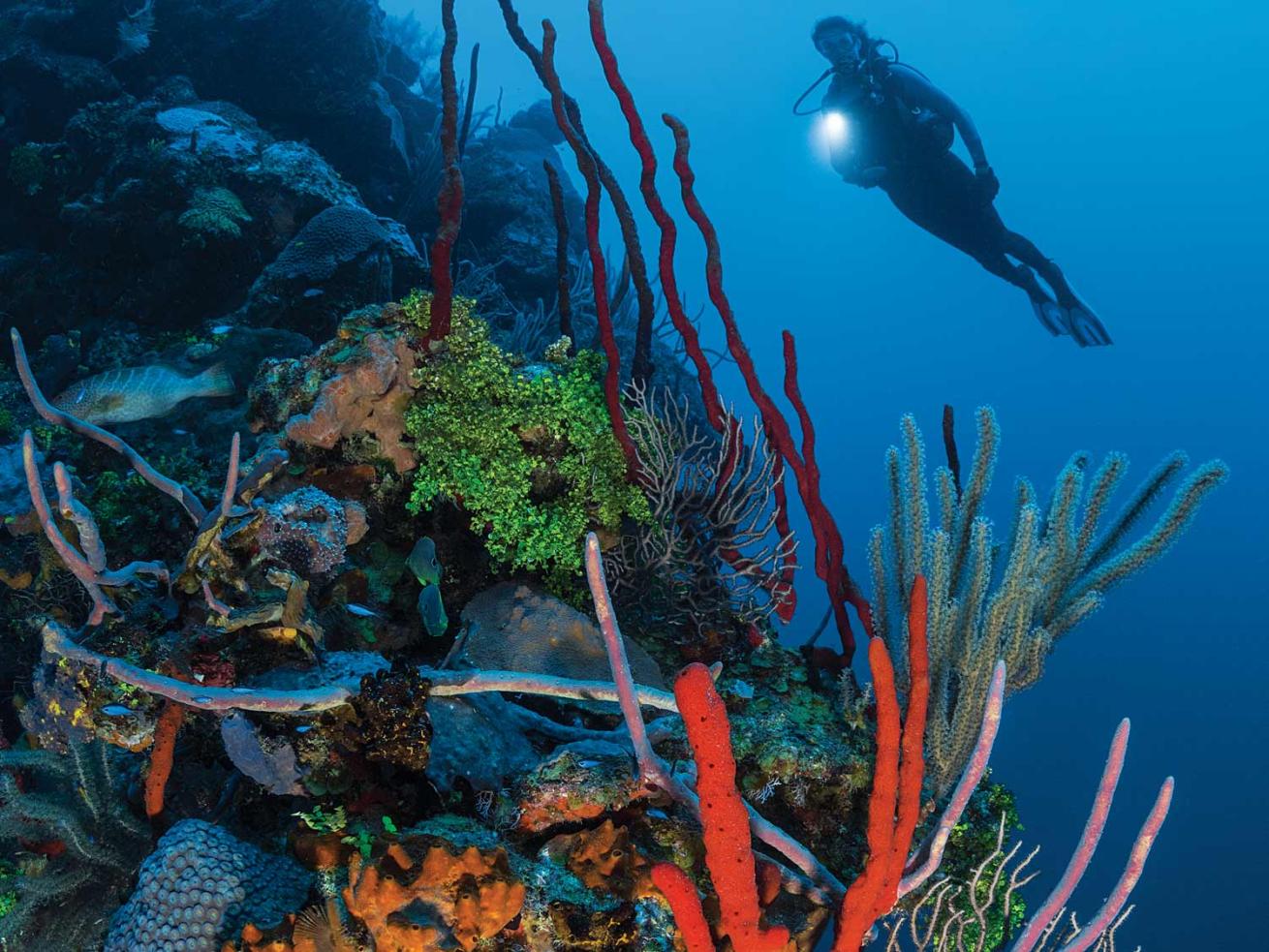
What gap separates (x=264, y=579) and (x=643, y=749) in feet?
6.01

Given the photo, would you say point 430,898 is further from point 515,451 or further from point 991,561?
point 991,561

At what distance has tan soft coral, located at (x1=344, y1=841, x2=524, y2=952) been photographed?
1.68 m

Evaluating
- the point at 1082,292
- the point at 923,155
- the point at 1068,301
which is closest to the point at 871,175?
the point at 923,155

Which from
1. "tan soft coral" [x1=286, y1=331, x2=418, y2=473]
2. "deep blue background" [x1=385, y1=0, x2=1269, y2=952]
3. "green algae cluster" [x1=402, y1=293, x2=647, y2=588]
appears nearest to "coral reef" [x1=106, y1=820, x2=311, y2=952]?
"green algae cluster" [x1=402, y1=293, x2=647, y2=588]

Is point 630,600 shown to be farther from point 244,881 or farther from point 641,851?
point 244,881

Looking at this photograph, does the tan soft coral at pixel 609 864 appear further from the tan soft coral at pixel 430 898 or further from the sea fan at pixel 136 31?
the sea fan at pixel 136 31

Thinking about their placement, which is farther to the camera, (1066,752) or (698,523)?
(1066,752)

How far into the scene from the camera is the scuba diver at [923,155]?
11.1 meters

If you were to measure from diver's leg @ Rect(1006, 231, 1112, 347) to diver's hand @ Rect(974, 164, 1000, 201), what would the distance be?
94cm

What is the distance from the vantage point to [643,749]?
6.72 feet

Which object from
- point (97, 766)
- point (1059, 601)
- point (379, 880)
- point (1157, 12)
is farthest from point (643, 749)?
point (1157, 12)

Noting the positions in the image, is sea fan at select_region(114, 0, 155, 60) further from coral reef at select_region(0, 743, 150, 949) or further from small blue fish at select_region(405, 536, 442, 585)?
coral reef at select_region(0, 743, 150, 949)

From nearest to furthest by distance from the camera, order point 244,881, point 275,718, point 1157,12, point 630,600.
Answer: point 244,881 < point 275,718 < point 630,600 < point 1157,12

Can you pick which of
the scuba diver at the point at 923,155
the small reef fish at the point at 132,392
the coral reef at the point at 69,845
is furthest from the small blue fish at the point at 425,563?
the scuba diver at the point at 923,155
